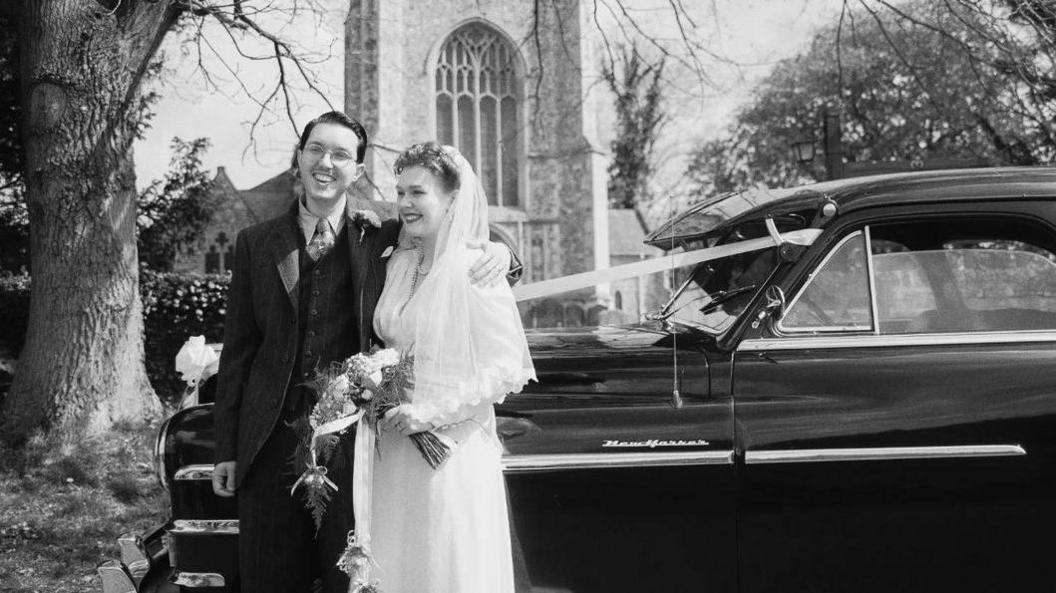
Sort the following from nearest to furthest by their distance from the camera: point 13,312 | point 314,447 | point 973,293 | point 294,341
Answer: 1. point 314,447
2. point 294,341
3. point 973,293
4. point 13,312

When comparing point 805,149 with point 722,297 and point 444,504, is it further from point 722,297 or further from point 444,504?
point 444,504

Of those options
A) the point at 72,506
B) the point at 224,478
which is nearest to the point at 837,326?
the point at 224,478

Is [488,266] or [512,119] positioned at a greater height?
[512,119]

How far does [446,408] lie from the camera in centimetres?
245

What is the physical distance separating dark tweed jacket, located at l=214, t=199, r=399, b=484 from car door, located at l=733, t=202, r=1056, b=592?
134 centimetres

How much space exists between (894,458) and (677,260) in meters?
1.10

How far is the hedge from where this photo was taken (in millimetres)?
11992

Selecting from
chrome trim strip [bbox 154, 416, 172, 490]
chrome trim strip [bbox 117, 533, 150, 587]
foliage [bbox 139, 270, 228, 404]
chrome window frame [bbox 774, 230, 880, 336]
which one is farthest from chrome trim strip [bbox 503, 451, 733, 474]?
foliage [bbox 139, 270, 228, 404]

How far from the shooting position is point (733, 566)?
271 cm

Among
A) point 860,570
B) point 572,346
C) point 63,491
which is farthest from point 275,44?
point 860,570

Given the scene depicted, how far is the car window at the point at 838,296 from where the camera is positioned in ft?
9.88

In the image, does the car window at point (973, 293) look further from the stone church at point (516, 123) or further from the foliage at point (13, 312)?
the stone church at point (516, 123)

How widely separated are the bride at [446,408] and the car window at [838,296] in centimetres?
113

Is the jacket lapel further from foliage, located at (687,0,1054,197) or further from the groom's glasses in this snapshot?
foliage, located at (687,0,1054,197)
